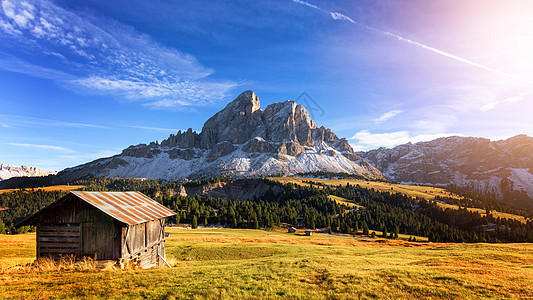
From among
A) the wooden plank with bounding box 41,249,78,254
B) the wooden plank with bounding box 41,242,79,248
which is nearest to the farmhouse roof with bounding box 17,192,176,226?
the wooden plank with bounding box 41,242,79,248

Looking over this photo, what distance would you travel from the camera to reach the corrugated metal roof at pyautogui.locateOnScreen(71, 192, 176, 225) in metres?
20.8

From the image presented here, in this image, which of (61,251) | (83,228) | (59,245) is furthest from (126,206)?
(61,251)

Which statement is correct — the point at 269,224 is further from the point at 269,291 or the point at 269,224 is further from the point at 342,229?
the point at 269,291

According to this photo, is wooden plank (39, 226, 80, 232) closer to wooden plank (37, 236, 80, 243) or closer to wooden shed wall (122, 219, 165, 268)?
wooden plank (37, 236, 80, 243)

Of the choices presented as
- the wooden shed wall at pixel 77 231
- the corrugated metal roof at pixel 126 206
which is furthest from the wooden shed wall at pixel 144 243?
the corrugated metal roof at pixel 126 206

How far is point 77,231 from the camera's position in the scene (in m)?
20.8

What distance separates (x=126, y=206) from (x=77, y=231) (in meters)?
4.21

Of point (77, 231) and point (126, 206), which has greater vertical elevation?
point (126, 206)

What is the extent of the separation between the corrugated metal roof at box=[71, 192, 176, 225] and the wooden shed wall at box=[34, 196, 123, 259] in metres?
0.62

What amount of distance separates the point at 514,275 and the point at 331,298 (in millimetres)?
15321

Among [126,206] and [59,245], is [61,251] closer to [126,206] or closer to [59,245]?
[59,245]

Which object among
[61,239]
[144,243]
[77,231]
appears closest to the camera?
[77,231]

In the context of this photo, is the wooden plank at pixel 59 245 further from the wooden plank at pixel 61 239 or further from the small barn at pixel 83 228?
the wooden plank at pixel 61 239

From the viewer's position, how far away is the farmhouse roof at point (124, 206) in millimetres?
20781
